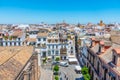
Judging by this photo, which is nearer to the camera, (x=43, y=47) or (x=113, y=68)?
(x=113, y=68)

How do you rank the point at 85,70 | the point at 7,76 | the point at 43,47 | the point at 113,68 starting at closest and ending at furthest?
the point at 7,76 → the point at 113,68 → the point at 85,70 → the point at 43,47

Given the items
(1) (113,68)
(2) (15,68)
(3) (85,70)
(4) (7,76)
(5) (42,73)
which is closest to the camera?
(4) (7,76)

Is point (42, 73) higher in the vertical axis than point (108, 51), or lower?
lower

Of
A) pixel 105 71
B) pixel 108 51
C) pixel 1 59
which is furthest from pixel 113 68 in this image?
pixel 1 59

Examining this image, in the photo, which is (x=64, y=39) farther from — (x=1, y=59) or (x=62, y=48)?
(x=1, y=59)

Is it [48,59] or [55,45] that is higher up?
[55,45]

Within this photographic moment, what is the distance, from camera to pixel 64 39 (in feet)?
309

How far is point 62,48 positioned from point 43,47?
29.2 feet

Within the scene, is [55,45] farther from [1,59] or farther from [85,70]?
[1,59]

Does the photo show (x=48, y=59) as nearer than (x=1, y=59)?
No

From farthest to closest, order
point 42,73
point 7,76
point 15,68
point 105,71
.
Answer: point 42,73, point 105,71, point 15,68, point 7,76

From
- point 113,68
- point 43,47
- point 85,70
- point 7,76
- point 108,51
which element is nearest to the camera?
point 7,76

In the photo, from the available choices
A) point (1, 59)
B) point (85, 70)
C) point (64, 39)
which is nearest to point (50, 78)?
point (85, 70)

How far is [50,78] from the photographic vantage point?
59719mm
